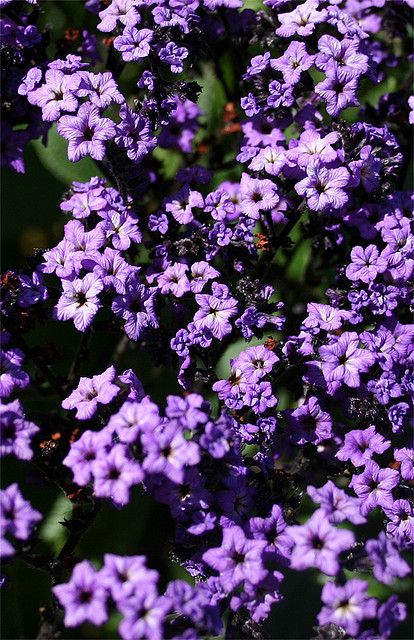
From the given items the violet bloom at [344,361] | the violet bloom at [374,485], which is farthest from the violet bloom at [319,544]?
the violet bloom at [344,361]

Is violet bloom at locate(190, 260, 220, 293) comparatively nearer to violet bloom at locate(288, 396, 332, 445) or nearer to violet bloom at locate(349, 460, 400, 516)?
violet bloom at locate(288, 396, 332, 445)

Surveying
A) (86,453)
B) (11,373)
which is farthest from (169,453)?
(11,373)

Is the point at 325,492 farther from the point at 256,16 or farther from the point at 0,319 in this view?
the point at 256,16

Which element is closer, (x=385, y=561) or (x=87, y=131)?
(x=385, y=561)

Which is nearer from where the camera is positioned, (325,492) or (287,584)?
(325,492)

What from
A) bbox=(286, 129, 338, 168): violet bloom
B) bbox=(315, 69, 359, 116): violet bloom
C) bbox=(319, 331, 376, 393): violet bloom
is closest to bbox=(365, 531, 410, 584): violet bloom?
bbox=(319, 331, 376, 393): violet bloom

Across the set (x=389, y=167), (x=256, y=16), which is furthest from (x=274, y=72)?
(x=389, y=167)

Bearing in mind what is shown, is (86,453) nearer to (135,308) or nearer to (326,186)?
(135,308)
